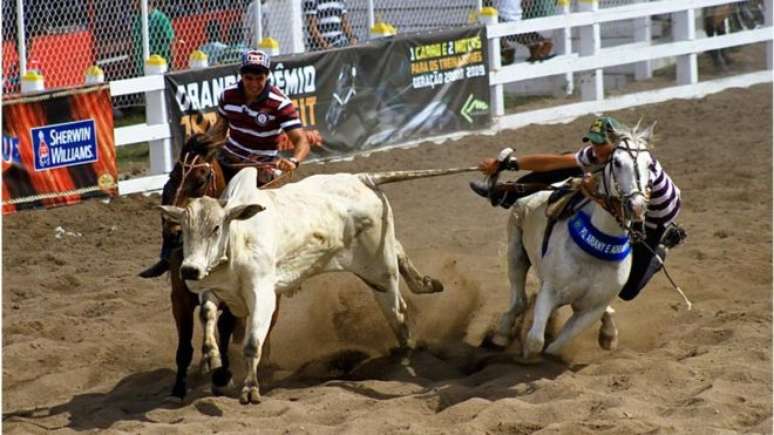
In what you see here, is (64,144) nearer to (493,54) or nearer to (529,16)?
(493,54)

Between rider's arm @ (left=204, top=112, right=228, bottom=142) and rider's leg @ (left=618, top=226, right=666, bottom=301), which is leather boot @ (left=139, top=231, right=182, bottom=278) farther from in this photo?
rider's leg @ (left=618, top=226, right=666, bottom=301)

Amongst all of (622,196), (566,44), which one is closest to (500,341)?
(622,196)

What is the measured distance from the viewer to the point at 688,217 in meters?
12.3

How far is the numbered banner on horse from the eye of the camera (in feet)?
41.9

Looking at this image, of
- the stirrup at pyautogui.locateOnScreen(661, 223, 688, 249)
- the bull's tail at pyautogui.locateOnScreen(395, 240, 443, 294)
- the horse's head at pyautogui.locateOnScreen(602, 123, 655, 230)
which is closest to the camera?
the horse's head at pyautogui.locateOnScreen(602, 123, 655, 230)

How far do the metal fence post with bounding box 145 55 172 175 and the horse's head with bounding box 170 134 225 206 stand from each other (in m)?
6.00

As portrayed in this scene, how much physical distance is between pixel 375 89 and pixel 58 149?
13.7ft

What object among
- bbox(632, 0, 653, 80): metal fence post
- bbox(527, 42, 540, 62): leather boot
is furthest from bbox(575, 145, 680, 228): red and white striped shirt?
bbox(632, 0, 653, 80): metal fence post

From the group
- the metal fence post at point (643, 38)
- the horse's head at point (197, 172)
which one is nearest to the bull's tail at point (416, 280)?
the horse's head at point (197, 172)

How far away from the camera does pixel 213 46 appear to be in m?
15.4

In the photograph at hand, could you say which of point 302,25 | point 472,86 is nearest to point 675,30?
point 472,86

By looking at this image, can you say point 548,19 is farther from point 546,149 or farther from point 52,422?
point 52,422

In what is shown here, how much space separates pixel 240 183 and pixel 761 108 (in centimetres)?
1158

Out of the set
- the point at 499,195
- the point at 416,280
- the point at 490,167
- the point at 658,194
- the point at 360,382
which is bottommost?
the point at 360,382
